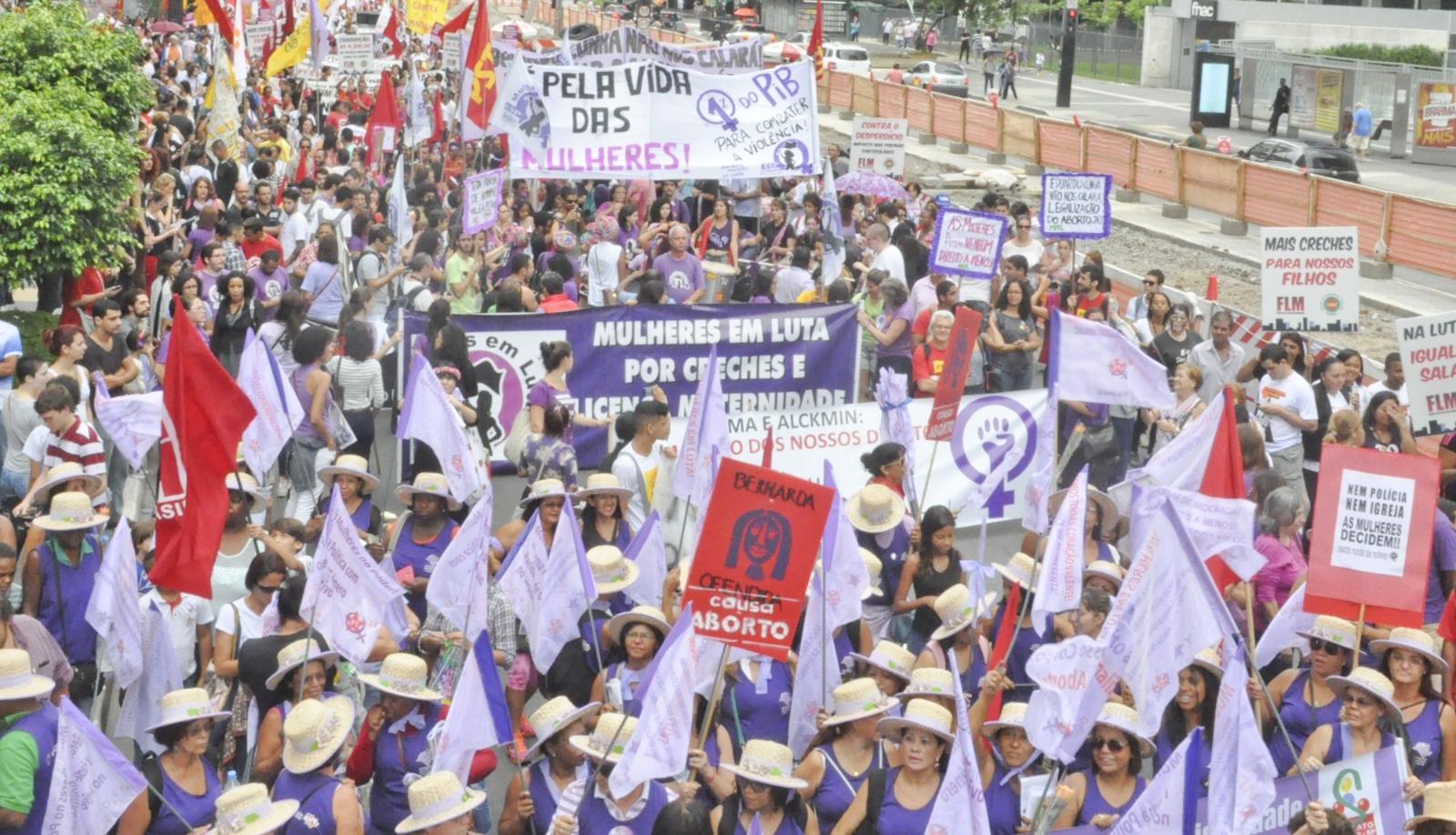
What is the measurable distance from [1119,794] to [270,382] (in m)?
4.97

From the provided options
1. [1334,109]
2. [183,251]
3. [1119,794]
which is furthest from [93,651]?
[1334,109]

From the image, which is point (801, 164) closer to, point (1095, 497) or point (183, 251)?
point (183, 251)

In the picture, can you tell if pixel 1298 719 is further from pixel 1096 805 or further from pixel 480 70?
pixel 480 70

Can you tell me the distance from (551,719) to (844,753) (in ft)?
3.74

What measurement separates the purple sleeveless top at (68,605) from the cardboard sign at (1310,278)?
26.6 ft

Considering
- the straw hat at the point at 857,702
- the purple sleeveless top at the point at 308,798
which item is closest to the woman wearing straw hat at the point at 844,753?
the straw hat at the point at 857,702

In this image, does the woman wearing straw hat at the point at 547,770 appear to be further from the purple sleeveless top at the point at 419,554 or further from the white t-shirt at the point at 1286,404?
the white t-shirt at the point at 1286,404


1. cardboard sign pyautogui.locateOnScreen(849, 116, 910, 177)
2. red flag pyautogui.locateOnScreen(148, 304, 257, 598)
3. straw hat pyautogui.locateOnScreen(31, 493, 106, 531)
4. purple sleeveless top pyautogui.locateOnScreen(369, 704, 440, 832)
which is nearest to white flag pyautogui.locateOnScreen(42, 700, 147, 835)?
purple sleeveless top pyautogui.locateOnScreen(369, 704, 440, 832)

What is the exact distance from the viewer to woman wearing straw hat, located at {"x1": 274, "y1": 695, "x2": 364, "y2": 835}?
6160mm

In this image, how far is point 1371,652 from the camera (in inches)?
299

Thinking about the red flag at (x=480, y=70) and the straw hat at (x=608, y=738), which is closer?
the straw hat at (x=608, y=738)

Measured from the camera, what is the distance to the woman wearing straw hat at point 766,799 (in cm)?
620

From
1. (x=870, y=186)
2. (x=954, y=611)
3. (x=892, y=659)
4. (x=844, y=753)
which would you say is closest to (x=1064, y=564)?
(x=954, y=611)

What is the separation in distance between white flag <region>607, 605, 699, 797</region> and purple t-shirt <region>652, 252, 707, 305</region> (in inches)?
326
